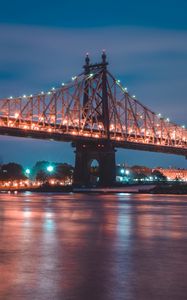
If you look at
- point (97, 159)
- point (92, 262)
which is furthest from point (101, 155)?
point (92, 262)

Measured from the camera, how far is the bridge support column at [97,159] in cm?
10444

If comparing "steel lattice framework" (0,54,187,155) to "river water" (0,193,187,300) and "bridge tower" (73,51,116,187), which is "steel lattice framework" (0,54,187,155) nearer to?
"bridge tower" (73,51,116,187)

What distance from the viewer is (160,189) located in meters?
84.3

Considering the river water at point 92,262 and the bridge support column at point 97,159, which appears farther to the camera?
the bridge support column at point 97,159

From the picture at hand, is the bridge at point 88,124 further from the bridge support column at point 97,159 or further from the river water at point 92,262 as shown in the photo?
the river water at point 92,262

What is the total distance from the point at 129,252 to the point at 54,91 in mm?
101162

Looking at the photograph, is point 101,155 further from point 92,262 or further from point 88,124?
point 92,262

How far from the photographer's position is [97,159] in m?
106

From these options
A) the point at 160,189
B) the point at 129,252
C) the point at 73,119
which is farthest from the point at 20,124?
the point at 129,252

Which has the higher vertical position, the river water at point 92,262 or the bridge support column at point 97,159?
the bridge support column at point 97,159

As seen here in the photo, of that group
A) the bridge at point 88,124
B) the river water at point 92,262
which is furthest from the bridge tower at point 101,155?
the river water at point 92,262

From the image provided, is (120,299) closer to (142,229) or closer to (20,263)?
(20,263)

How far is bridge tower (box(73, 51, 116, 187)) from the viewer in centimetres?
10456

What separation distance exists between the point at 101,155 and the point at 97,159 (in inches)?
64.5
